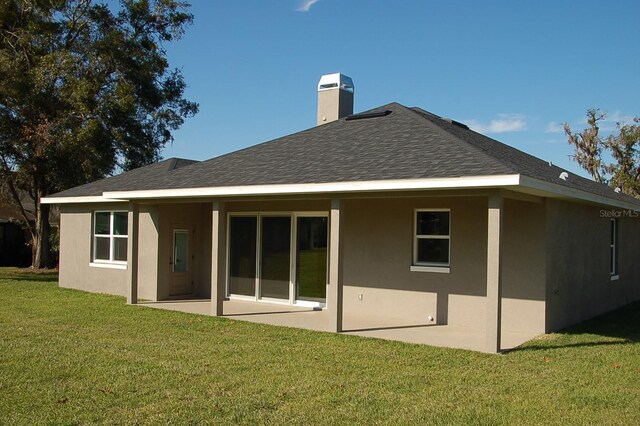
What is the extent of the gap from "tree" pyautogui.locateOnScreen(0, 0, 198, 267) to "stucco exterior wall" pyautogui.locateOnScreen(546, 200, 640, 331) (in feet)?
55.5

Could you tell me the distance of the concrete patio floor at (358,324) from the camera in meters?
10.4

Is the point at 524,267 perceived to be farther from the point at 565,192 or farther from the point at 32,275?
the point at 32,275

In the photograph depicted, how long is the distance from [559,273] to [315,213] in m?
5.37

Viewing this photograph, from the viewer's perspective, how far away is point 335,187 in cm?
1057

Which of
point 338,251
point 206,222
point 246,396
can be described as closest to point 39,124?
point 206,222

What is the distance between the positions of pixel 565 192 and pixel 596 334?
2784mm

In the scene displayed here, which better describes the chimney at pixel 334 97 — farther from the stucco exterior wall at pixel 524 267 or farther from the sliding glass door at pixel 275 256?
the stucco exterior wall at pixel 524 267

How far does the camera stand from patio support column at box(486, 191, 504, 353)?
9.30m

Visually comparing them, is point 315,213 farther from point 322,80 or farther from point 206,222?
point 322,80

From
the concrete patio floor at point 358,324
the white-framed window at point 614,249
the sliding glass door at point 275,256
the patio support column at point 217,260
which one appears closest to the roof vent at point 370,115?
the sliding glass door at point 275,256

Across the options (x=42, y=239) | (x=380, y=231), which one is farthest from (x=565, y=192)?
(x=42, y=239)

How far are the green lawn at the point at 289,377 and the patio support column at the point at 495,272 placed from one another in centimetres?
40

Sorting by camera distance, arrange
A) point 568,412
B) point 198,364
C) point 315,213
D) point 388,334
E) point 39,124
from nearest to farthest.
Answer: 1. point 568,412
2. point 198,364
3. point 388,334
4. point 315,213
5. point 39,124

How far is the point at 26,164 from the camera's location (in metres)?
23.9
